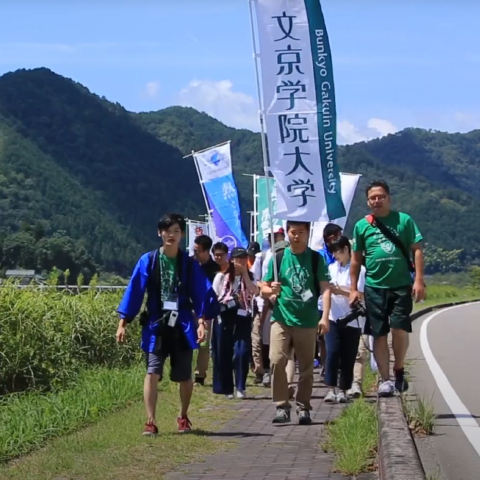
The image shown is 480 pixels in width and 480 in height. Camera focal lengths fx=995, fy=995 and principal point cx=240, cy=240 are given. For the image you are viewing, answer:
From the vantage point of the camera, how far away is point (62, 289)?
13773 millimetres

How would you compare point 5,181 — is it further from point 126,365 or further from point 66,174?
point 126,365

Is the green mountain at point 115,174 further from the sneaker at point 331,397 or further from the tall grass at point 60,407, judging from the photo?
the sneaker at point 331,397

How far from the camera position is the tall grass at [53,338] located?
34.8ft

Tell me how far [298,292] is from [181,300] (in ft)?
3.64

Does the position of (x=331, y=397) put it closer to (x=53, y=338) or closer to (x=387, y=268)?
(x=387, y=268)

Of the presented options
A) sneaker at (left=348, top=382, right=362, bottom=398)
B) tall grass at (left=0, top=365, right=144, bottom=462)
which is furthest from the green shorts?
tall grass at (left=0, top=365, right=144, bottom=462)

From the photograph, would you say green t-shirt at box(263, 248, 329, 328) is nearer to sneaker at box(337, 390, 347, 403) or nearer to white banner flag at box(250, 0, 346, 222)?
white banner flag at box(250, 0, 346, 222)

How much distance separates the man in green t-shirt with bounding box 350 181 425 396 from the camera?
45 centimetres

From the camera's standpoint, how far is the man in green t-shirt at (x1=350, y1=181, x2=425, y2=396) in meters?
8.80

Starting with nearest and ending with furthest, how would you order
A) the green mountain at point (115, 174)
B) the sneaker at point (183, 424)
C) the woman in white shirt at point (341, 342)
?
1. the sneaker at point (183, 424)
2. the woman in white shirt at point (341, 342)
3. the green mountain at point (115, 174)

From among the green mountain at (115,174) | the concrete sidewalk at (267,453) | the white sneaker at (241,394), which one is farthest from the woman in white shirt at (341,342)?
the green mountain at (115,174)

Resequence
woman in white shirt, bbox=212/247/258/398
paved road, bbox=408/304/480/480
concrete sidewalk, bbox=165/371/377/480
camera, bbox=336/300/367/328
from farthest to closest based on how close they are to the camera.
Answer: woman in white shirt, bbox=212/247/258/398, camera, bbox=336/300/367/328, paved road, bbox=408/304/480/480, concrete sidewalk, bbox=165/371/377/480

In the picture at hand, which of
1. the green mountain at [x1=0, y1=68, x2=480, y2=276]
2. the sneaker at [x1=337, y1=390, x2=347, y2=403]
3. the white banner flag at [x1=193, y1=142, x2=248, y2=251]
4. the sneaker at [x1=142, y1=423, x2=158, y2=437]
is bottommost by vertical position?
the sneaker at [x1=337, y1=390, x2=347, y2=403]

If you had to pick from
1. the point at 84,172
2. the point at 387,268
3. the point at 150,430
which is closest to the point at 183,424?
the point at 150,430
